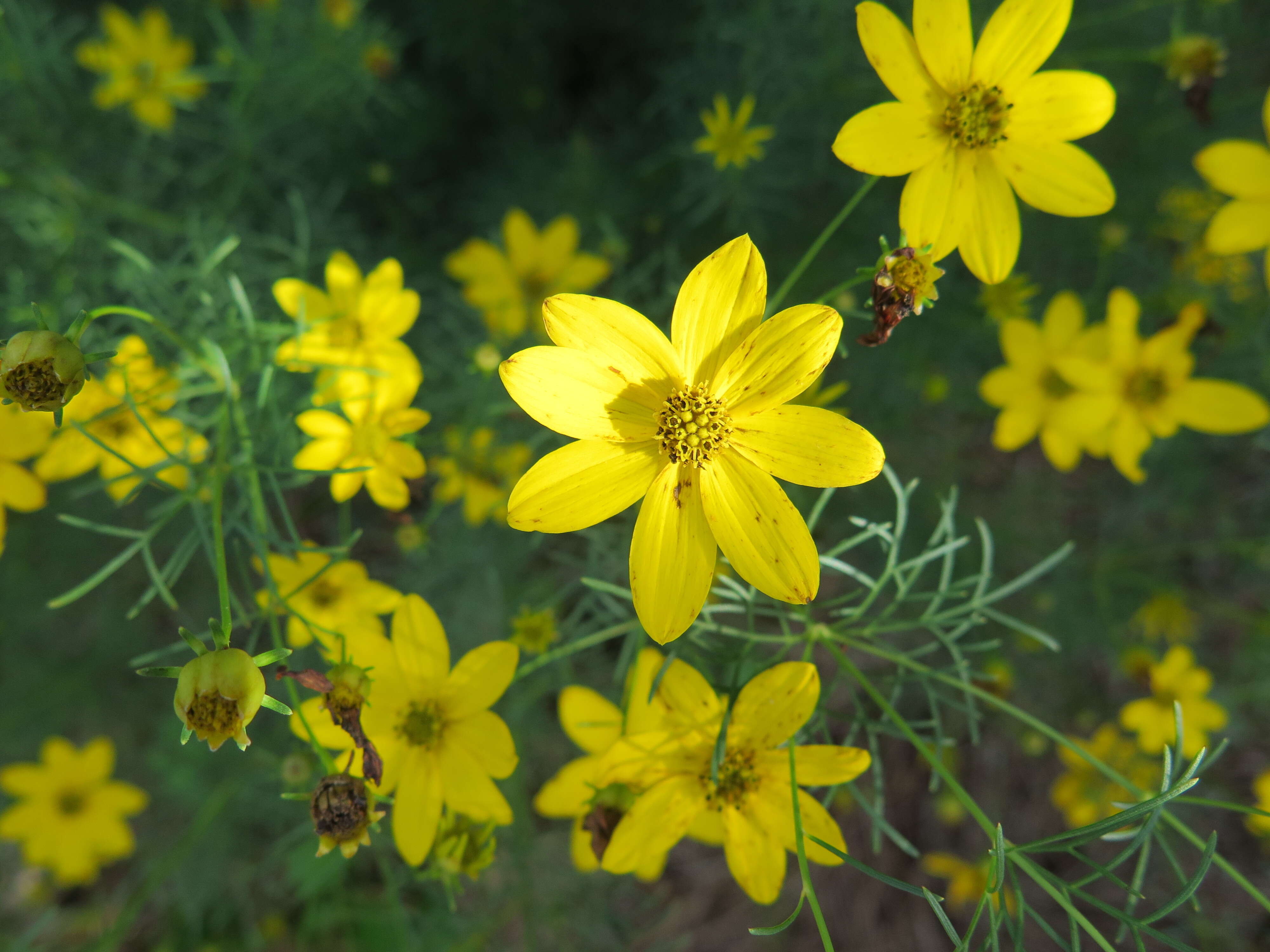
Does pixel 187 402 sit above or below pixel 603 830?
above

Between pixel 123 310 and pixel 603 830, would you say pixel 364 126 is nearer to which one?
pixel 123 310

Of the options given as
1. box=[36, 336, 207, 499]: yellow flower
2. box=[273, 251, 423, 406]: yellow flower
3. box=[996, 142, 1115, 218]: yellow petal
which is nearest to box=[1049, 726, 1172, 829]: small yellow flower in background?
box=[996, 142, 1115, 218]: yellow petal

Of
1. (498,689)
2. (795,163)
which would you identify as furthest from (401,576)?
(795,163)

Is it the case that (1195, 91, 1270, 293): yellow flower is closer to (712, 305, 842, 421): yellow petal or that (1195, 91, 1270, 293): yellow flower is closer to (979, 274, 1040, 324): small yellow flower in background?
(979, 274, 1040, 324): small yellow flower in background

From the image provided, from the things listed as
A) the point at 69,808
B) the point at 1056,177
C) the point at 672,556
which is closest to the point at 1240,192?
the point at 1056,177

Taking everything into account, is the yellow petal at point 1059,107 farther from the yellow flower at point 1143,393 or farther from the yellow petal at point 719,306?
the yellow flower at point 1143,393
